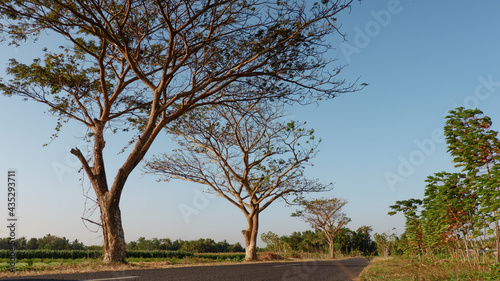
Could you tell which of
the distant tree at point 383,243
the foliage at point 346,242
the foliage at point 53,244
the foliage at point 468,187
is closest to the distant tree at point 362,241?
the foliage at point 346,242

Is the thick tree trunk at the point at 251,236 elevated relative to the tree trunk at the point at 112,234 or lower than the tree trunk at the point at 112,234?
lower

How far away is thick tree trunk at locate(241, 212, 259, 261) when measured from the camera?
22547 mm

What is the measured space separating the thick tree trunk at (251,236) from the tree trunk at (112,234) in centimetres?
1291

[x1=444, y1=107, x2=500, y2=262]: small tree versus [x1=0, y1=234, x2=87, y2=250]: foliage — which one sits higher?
[x1=444, y1=107, x2=500, y2=262]: small tree

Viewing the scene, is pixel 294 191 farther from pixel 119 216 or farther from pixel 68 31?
pixel 68 31

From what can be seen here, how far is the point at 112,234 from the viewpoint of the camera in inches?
417

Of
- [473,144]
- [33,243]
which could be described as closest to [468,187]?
[473,144]

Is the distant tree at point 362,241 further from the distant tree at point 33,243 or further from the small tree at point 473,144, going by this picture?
the small tree at point 473,144

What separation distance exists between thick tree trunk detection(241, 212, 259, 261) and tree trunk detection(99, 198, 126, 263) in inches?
508

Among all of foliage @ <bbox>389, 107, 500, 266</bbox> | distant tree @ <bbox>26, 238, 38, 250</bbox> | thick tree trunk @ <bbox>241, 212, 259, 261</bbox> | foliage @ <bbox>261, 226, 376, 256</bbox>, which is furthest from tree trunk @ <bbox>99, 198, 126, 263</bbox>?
foliage @ <bbox>261, 226, 376, 256</bbox>

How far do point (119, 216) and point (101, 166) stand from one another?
194 cm

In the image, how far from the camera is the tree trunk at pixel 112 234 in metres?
10.5

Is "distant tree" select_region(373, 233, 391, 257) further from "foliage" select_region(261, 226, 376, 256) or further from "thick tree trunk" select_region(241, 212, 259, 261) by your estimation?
"thick tree trunk" select_region(241, 212, 259, 261)

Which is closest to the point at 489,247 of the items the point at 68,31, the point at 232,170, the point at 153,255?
the point at 68,31
